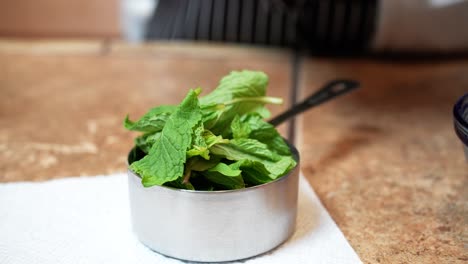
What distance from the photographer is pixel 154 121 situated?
20.0 inches

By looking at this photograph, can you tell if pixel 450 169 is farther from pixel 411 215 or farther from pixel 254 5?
pixel 254 5

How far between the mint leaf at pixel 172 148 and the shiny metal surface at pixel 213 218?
0.8 inches

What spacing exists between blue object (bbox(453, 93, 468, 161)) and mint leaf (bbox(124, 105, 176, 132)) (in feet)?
0.90

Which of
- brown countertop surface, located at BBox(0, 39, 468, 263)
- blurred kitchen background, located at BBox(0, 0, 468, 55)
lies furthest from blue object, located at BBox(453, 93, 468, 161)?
blurred kitchen background, located at BBox(0, 0, 468, 55)

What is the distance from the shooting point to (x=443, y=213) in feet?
2.02

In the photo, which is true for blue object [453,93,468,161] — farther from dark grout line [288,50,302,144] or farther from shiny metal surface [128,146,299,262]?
dark grout line [288,50,302,144]

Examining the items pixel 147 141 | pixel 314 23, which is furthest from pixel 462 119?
pixel 314 23

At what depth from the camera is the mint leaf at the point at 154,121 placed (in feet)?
1.65

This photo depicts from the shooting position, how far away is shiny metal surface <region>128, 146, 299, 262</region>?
469mm

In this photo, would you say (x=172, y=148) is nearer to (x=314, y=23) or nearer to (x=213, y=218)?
(x=213, y=218)

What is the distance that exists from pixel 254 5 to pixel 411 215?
818mm

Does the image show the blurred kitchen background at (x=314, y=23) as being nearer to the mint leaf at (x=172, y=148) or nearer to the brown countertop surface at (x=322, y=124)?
the brown countertop surface at (x=322, y=124)

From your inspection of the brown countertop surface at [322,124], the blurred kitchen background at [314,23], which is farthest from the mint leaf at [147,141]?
the blurred kitchen background at [314,23]

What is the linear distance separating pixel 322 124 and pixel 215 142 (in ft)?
1.45
